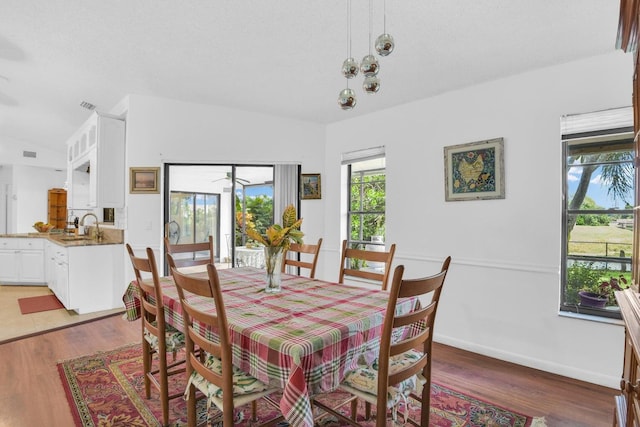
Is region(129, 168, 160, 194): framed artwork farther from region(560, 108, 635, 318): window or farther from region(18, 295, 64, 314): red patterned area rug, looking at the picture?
region(560, 108, 635, 318): window

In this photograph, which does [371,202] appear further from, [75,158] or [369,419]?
[75,158]

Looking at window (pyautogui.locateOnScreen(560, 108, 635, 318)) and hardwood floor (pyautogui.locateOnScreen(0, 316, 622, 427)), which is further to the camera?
window (pyautogui.locateOnScreen(560, 108, 635, 318))

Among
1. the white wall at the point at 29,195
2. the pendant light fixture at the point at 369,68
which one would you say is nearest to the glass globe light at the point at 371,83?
the pendant light fixture at the point at 369,68

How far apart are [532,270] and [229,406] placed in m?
2.56

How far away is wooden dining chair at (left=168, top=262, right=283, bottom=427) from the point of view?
1358mm

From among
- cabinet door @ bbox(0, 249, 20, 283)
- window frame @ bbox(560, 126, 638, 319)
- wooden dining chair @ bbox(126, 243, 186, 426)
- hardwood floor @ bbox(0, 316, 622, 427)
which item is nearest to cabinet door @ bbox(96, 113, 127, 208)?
hardwood floor @ bbox(0, 316, 622, 427)

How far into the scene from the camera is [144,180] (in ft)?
14.2

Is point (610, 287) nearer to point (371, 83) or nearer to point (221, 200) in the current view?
point (371, 83)

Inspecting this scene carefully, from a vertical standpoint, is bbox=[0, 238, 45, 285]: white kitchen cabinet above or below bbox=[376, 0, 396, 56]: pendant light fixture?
below

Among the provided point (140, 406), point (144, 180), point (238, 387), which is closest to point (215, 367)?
point (238, 387)

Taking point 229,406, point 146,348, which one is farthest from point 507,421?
point 146,348

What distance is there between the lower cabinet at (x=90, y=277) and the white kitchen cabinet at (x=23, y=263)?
5.22 feet

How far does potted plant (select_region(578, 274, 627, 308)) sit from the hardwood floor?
0.60m

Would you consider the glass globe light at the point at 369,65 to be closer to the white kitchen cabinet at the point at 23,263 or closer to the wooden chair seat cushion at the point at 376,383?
the wooden chair seat cushion at the point at 376,383
